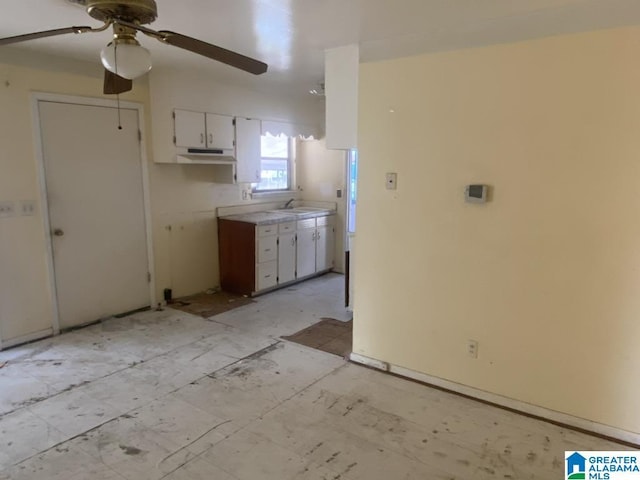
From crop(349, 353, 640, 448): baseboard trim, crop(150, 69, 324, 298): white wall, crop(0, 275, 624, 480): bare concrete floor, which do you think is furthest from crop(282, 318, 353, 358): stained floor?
crop(150, 69, 324, 298): white wall

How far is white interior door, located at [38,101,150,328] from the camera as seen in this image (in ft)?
12.3

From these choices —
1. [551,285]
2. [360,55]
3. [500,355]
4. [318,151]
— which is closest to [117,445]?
[500,355]

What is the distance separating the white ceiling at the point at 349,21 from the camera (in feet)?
7.40

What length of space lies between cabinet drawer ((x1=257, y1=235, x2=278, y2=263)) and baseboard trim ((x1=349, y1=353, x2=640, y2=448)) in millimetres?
2011

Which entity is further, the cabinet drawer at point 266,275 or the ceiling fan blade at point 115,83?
the cabinet drawer at point 266,275

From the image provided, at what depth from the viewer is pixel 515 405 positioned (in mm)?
2691

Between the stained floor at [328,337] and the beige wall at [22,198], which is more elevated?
the beige wall at [22,198]

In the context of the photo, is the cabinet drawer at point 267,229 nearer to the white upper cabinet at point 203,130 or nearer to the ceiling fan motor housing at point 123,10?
the white upper cabinet at point 203,130

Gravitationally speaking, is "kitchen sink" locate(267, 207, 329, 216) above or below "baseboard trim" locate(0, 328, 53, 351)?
above

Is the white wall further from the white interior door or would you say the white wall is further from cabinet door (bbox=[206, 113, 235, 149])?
the white interior door

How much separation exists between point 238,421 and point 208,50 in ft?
6.57

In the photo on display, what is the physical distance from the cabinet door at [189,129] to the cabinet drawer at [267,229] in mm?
1064

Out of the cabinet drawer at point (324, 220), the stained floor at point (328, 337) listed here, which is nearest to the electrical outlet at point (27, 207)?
the stained floor at point (328, 337)

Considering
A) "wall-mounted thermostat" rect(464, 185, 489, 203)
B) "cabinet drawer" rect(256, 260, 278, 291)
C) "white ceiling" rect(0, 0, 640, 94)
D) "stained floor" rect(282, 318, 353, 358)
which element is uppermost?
"white ceiling" rect(0, 0, 640, 94)
